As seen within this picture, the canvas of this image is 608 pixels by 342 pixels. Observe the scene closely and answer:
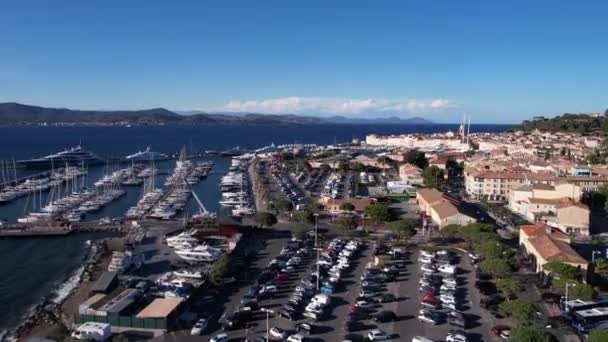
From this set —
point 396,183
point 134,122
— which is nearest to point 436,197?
point 396,183

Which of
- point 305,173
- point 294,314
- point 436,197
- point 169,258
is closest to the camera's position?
point 294,314

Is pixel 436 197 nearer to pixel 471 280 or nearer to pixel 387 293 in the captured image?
pixel 471 280

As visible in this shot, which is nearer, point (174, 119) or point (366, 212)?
point (366, 212)

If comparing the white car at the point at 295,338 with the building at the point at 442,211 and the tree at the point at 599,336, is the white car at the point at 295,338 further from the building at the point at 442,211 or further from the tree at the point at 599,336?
the building at the point at 442,211

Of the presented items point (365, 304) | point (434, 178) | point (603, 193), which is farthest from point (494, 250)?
→ point (434, 178)

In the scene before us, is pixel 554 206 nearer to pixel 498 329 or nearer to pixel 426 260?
pixel 426 260

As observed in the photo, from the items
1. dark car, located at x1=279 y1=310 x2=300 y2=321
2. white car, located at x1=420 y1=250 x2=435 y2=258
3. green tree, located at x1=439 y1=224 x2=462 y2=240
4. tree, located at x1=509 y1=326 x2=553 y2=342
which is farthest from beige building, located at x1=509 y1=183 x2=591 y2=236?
dark car, located at x1=279 y1=310 x2=300 y2=321

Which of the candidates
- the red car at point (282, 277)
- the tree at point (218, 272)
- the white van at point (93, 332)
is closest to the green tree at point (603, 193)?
the red car at point (282, 277)
